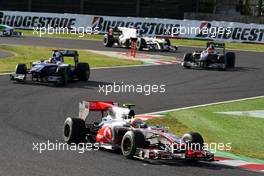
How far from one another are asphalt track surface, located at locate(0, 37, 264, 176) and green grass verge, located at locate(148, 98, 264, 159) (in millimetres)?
1295

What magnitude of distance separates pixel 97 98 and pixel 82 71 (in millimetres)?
4945

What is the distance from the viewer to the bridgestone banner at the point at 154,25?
51.8 meters

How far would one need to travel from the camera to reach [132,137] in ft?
39.5

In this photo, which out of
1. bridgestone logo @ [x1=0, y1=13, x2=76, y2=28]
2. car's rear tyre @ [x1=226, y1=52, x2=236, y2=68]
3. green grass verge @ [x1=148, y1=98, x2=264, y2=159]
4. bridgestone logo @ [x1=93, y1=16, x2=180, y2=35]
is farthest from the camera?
bridgestone logo @ [x1=0, y1=13, x2=76, y2=28]

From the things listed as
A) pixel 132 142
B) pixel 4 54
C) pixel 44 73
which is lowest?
pixel 4 54

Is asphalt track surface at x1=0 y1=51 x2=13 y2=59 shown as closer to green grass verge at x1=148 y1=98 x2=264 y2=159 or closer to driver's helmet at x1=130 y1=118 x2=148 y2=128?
green grass verge at x1=148 y1=98 x2=264 y2=159

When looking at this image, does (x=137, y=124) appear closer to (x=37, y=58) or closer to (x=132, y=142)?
(x=132, y=142)

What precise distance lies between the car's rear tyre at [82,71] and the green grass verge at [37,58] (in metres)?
3.74

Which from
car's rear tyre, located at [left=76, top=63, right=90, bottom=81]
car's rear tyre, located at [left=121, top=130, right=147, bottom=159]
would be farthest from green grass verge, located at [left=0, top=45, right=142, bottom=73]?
car's rear tyre, located at [left=121, top=130, right=147, bottom=159]

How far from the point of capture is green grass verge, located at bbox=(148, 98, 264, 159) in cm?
1440

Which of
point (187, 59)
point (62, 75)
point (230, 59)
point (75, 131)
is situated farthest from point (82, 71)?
point (75, 131)

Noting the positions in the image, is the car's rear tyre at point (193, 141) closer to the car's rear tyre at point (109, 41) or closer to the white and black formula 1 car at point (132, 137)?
the white and black formula 1 car at point (132, 137)

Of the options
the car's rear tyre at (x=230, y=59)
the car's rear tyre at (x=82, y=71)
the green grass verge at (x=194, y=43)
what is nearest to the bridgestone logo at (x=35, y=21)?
the green grass verge at (x=194, y=43)

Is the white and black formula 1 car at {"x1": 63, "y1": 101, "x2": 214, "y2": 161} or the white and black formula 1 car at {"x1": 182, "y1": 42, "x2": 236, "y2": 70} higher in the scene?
the white and black formula 1 car at {"x1": 63, "y1": 101, "x2": 214, "y2": 161}
